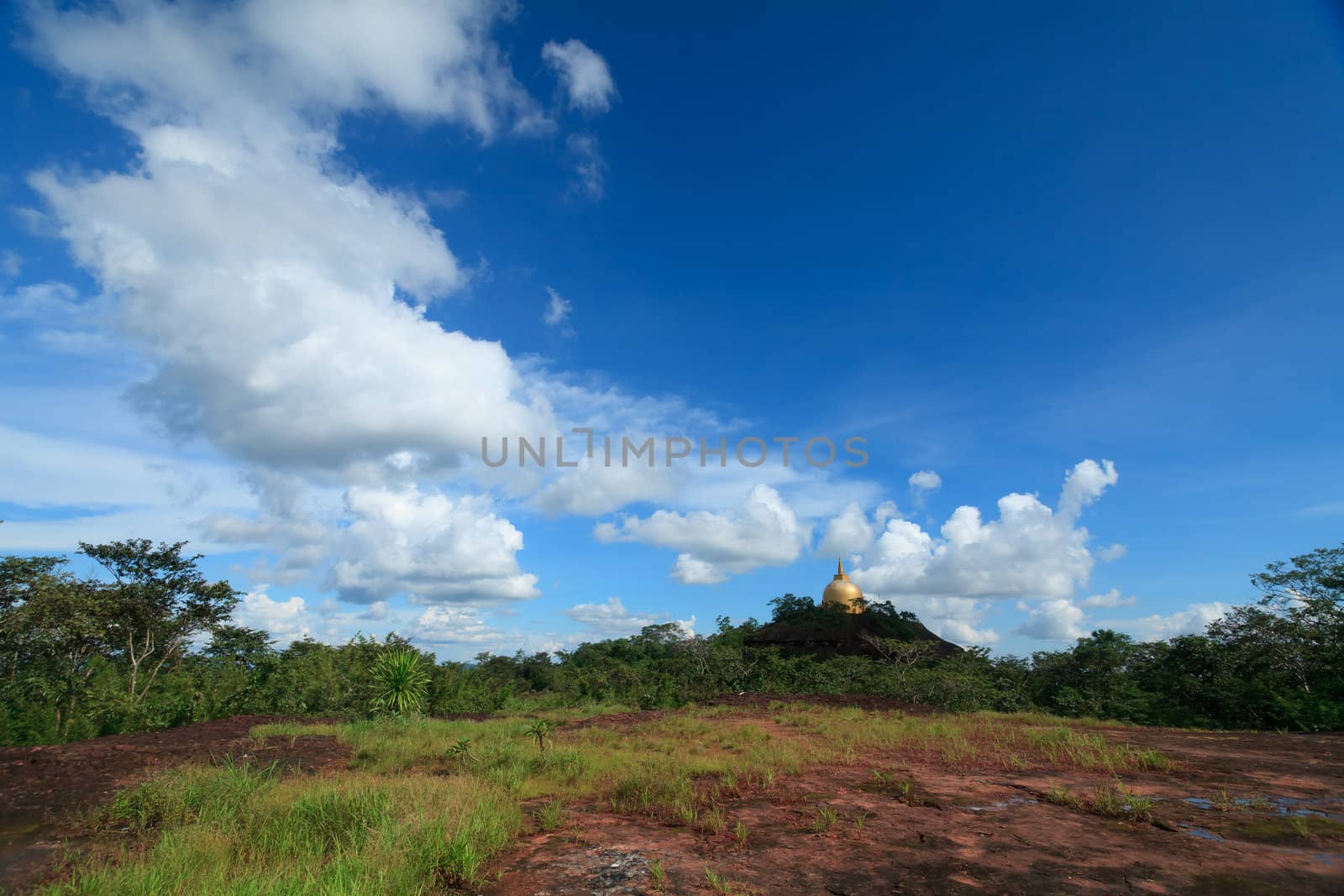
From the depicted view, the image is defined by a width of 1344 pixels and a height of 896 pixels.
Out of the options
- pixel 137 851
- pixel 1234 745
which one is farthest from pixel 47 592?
pixel 1234 745

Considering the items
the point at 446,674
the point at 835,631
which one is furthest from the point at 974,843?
the point at 835,631

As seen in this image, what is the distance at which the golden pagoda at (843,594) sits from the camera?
3766 cm

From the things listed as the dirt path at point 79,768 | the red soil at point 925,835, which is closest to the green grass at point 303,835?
the red soil at point 925,835

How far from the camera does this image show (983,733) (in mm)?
13117

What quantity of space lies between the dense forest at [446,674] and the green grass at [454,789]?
13.3 feet

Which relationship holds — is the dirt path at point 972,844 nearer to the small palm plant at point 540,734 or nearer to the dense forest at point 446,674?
the small palm plant at point 540,734

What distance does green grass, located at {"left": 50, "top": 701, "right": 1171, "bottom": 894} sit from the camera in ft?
16.4

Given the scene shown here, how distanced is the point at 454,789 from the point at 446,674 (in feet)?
49.1

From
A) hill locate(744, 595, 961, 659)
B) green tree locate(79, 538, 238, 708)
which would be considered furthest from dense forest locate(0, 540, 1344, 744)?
hill locate(744, 595, 961, 659)

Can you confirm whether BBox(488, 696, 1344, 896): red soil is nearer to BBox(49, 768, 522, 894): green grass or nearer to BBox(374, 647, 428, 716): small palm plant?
BBox(49, 768, 522, 894): green grass

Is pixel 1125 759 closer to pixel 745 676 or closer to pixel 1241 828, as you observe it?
pixel 1241 828

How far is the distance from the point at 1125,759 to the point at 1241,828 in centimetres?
410

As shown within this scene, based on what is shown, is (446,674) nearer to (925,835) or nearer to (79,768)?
(79,768)

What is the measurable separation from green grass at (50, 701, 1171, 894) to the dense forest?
13.3 feet
